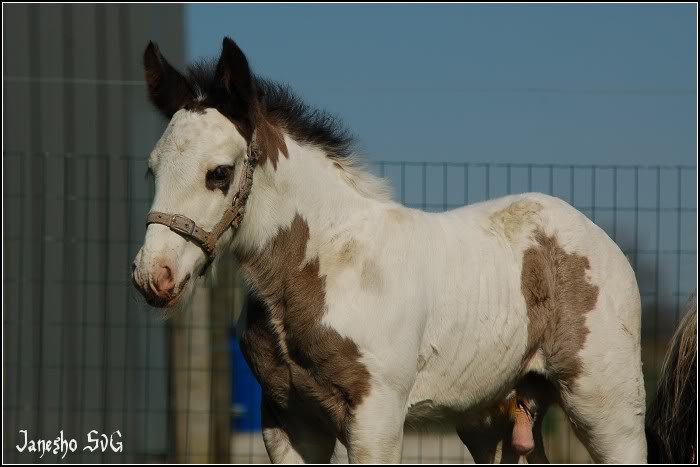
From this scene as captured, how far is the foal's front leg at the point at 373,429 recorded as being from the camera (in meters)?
3.60

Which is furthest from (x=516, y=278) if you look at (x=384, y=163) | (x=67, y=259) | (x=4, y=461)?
(x=4, y=461)

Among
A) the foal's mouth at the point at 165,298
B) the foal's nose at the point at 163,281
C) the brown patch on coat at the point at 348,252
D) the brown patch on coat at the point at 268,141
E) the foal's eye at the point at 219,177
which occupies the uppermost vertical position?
the brown patch on coat at the point at 268,141

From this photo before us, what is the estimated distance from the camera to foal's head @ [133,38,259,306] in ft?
11.0

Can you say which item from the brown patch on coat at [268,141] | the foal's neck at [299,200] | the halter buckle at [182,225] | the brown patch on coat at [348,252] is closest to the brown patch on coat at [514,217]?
the foal's neck at [299,200]

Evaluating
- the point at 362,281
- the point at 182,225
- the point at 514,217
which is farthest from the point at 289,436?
the point at 514,217

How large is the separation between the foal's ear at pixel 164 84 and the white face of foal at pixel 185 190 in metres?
0.15

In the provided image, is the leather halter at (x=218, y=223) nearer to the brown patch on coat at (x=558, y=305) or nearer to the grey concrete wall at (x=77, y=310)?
the brown patch on coat at (x=558, y=305)

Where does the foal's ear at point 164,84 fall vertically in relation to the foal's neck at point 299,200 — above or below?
above

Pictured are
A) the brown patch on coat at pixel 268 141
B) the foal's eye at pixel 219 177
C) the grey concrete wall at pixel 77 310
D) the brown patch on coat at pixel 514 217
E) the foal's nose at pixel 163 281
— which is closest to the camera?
the foal's nose at pixel 163 281

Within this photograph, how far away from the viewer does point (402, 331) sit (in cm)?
371

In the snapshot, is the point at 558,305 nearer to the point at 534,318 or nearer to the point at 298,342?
the point at 534,318

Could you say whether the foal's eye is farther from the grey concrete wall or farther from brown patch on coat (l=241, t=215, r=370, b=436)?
the grey concrete wall

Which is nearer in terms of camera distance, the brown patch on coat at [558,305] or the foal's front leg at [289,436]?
the foal's front leg at [289,436]

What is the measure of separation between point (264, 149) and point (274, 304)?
2.03 ft
